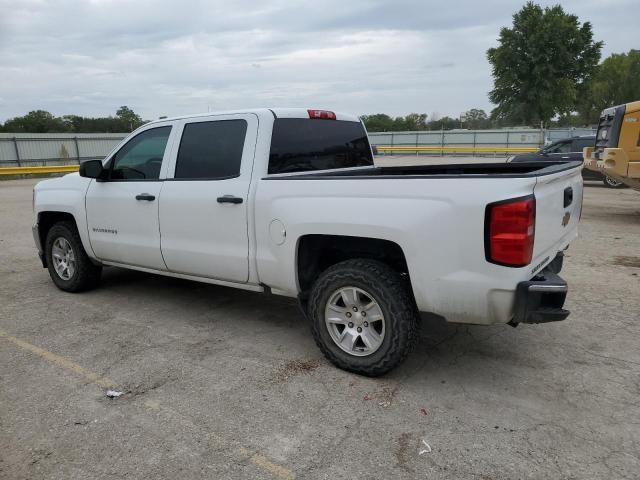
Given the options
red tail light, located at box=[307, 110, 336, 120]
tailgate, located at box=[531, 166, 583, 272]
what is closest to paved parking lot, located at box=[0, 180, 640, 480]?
tailgate, located at box=[531, 166, 583, 272]

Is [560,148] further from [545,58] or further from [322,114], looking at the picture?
[545,58]

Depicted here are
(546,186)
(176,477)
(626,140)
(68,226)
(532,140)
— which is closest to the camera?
(176,477)

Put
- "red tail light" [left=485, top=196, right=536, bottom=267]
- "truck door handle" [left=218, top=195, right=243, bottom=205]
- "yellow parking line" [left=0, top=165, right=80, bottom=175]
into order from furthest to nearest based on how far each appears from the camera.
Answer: "yellow parking line" [left=0, top=165, right=80, bottom=175]
"truck door handle" [left=218, top=195, right=243, bottom=205]
"red tail light" [left=485, top=196, right=536, bottom=267]

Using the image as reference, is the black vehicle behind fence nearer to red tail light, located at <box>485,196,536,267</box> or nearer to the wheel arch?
the wheel arch

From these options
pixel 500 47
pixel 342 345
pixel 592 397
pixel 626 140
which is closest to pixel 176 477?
pixel 342 345

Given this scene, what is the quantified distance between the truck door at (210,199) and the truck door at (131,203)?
187mm

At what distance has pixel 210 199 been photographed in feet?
14.0

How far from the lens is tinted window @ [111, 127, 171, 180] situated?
4.81 metres

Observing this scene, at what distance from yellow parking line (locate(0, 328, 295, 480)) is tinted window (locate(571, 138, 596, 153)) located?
15.3m

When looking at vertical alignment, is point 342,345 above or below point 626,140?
below

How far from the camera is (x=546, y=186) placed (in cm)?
320

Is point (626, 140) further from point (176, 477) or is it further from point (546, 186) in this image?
point (176, 477)

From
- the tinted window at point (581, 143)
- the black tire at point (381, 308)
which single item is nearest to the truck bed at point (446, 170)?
the black tire at point (381, 308)

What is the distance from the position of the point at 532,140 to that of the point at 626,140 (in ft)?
84.6
